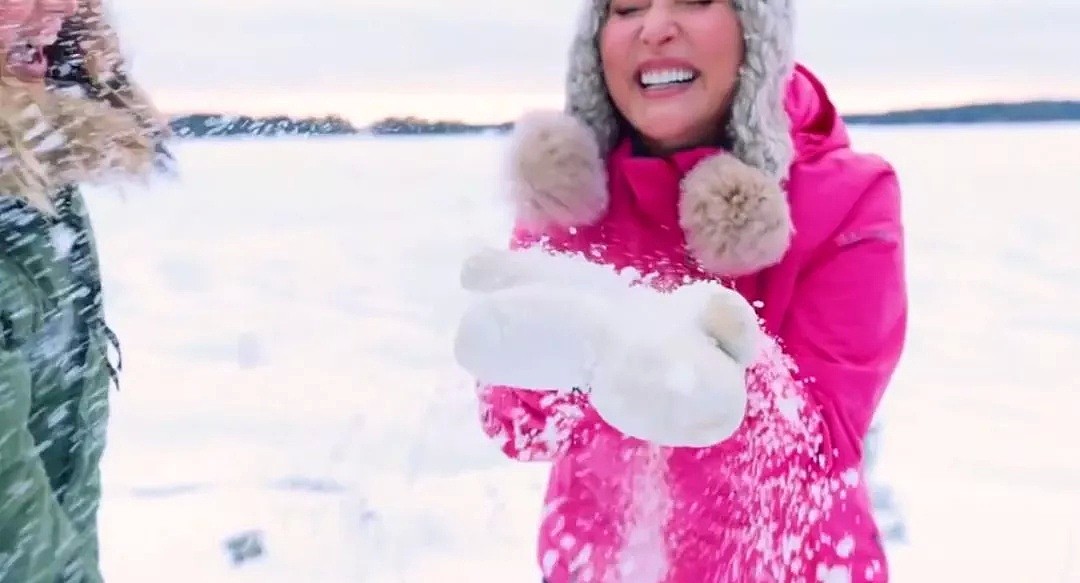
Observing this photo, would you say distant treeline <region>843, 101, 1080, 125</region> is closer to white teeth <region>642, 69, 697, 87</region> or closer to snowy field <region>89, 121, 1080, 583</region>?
snowy field <region>89, 121, 1080, 583</region>

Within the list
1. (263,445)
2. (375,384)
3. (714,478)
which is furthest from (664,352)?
(375,384)

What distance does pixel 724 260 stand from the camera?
2.06ft

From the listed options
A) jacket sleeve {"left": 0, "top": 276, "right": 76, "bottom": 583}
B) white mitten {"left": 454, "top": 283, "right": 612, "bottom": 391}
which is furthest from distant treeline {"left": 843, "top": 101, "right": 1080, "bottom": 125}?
jacket sleeve {"left": 0, "top": 276, "right": 76, "bottom": 583}

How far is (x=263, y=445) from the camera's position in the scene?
4.97ft

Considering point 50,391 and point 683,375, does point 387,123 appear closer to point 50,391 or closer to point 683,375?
point 50,391

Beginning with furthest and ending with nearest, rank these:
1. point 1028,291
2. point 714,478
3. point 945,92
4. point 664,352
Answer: point 1028,291 → point 945,92 → point 714,478 → point 664,352

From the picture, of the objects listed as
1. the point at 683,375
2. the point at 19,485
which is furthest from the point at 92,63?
the point at 683,375

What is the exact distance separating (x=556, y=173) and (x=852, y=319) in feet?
0.72

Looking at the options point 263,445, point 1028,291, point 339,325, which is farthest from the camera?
point 1028,291

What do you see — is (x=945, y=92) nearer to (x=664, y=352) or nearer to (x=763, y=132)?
(x=763, y=132)

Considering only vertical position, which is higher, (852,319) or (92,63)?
(92,63)

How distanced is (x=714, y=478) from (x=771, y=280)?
0.14 m

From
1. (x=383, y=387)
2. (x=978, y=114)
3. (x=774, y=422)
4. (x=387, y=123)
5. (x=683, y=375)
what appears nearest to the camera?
(x=683, y=375)

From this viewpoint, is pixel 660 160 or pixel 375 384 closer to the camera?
pixel 660 160
